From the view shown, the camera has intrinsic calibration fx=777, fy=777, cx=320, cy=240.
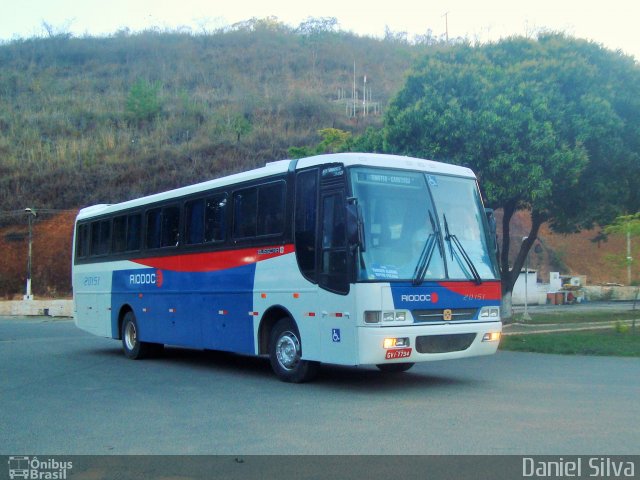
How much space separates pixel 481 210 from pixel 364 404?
386 cm

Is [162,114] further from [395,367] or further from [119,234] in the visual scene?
[395,367]

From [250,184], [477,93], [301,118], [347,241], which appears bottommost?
[347,241]

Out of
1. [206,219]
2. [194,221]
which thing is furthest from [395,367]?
[194,221]

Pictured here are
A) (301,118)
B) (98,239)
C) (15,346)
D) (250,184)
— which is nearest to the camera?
(250,184)

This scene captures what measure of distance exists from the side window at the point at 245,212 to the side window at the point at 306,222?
1256 mm

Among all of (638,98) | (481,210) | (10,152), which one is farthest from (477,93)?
(10,152)

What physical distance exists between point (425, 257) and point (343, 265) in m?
1.22

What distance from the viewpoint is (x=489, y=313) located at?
38.7 feet

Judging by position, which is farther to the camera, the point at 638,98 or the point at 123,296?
the point at 638,98

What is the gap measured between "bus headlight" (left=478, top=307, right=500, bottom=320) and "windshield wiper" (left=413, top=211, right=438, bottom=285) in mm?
1304

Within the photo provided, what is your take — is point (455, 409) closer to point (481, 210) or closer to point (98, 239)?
point (481, 210)

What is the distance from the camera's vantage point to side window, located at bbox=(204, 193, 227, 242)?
13633 millimetres

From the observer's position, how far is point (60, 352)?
1831 cm
